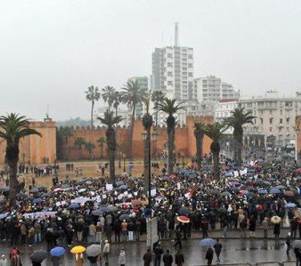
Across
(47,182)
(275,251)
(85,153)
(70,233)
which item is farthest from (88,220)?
(85,153)

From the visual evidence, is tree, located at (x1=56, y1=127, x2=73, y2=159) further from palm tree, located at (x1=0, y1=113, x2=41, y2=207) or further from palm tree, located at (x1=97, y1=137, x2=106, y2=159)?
palm tree, located at (x1=0, y1=113, x2=41, y2=207)

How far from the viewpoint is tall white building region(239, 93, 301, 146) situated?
13412cm

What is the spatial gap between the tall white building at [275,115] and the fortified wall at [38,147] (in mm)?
60663

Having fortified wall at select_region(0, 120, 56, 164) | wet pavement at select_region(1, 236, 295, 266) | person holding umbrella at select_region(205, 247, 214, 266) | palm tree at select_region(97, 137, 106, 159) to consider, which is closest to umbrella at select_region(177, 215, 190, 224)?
wet pavement at select_region(1, 236, 295, 266)

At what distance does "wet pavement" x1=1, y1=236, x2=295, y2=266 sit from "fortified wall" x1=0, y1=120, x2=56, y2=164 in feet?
183

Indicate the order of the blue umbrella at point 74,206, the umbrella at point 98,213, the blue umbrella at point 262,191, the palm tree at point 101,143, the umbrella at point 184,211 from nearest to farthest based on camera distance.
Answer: the umbrella at point 184,211
the umbrella at point 98,213
the blue umbrella at point 74,206
the blue umbrella at point 262,191
the palm tree at point 101,143

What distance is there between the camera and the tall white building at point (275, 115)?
134 metres

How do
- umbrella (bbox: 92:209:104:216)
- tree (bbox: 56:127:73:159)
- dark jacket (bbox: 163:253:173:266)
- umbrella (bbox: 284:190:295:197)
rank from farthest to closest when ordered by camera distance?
tree (bbox: 56:127:73:159) < umbrella (bbox: 284:190:295:197) < umbrella (bbox: 92:209:104:216) < dark jacket (bbox: 163:253:173:266)

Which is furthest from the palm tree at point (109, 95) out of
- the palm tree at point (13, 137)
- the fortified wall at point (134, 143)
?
the palm tree at point (13, 137)

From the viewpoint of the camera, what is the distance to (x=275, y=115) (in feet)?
443

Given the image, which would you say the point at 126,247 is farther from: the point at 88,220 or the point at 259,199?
the point at 259,199

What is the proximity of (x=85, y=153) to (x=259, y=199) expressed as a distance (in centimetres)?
6237

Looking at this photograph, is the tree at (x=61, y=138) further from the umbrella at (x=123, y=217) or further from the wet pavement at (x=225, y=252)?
the umbrella at (x=123, y=217)

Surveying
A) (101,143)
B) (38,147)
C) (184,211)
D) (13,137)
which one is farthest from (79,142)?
(184,211)
